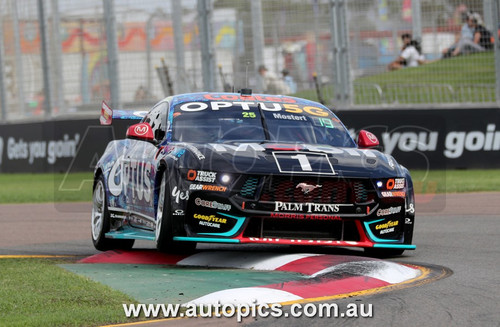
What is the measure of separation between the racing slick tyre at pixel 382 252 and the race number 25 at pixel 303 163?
987 mm

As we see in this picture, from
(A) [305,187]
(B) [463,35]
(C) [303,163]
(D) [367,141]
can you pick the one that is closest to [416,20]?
(B) [463,35]

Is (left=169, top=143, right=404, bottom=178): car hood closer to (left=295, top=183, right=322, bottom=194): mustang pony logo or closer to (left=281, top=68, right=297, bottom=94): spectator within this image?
(left=295, top=183, right=322, bottom=194): mustang pony logo

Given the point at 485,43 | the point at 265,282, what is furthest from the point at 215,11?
the point at 265,282

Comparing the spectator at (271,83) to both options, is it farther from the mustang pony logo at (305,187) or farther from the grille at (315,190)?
the mustang pony logo at (305,187)

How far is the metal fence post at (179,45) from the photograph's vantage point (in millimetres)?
22078

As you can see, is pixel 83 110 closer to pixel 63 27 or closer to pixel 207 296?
pixel 63 27

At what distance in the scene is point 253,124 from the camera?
9.48 meters

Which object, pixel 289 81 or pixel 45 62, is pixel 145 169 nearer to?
pixel 289 81

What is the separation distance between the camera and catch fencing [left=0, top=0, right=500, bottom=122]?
20359 millimetres

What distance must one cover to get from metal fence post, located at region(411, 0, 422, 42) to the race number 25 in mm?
12207

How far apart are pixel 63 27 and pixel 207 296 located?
63.0ft

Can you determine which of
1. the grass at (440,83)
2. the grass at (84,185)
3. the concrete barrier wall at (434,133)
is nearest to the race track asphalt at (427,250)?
the grass at (84,185)

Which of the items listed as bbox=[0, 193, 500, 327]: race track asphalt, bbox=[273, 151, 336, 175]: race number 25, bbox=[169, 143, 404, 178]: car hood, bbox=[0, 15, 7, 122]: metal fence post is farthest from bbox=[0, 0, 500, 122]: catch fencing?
bbox=[273, 151, 336, 175]: race number 25

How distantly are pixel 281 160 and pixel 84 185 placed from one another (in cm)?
1358
